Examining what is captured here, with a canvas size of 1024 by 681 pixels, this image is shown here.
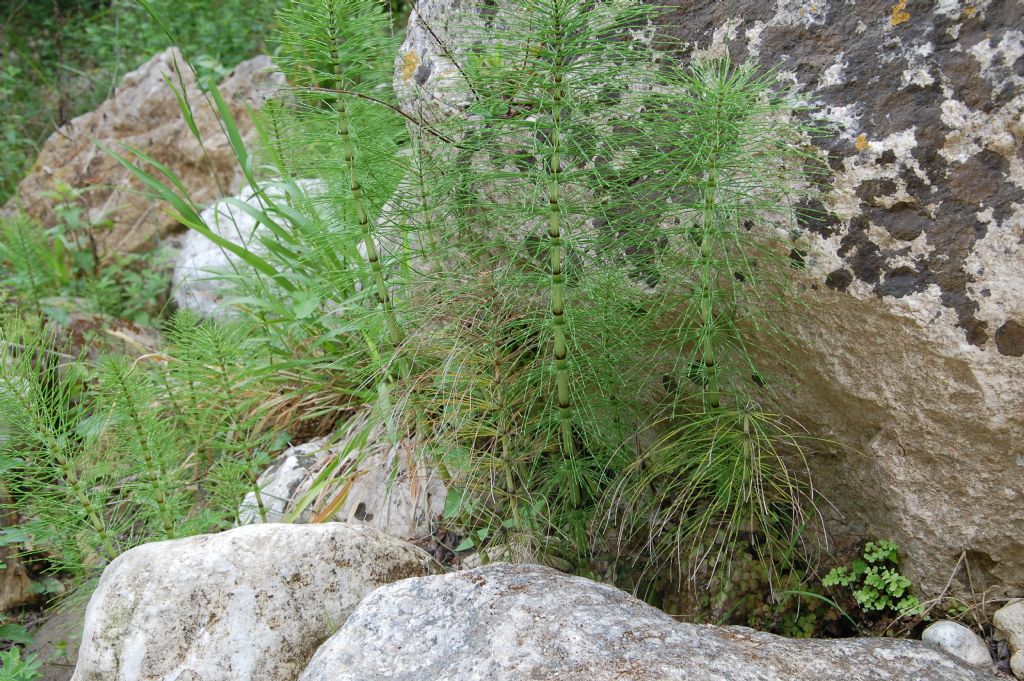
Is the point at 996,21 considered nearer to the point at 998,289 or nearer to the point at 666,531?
the point at 998,289

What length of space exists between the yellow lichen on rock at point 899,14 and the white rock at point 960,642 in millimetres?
1623

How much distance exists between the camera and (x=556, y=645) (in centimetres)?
202

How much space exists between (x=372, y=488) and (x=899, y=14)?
2.39 meters

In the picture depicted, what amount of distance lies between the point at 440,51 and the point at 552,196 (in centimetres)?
117

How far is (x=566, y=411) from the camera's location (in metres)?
2.67

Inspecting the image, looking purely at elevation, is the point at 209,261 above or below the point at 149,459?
above

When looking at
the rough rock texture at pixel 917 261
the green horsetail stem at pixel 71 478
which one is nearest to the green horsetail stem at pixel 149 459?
the green horsetail stem at pixel 71 478

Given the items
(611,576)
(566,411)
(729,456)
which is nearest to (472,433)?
(566,411)

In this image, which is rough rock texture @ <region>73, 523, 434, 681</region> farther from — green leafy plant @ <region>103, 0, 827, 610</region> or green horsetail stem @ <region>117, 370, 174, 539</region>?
green leafy plant @ <region>103, 0, 827, 610</region>

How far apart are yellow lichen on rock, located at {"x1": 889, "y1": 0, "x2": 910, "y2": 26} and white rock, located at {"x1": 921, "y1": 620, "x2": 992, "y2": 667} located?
162 centimetres

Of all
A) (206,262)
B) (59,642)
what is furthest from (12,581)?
(206,262)

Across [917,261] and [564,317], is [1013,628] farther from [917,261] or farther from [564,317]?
[564,317]

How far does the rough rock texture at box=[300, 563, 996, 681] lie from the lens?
6.48 ft

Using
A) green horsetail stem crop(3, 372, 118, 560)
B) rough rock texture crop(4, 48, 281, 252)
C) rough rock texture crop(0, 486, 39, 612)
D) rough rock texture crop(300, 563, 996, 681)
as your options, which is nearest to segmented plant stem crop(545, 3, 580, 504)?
rough rock texture crop(300, 563, 996, 681)
